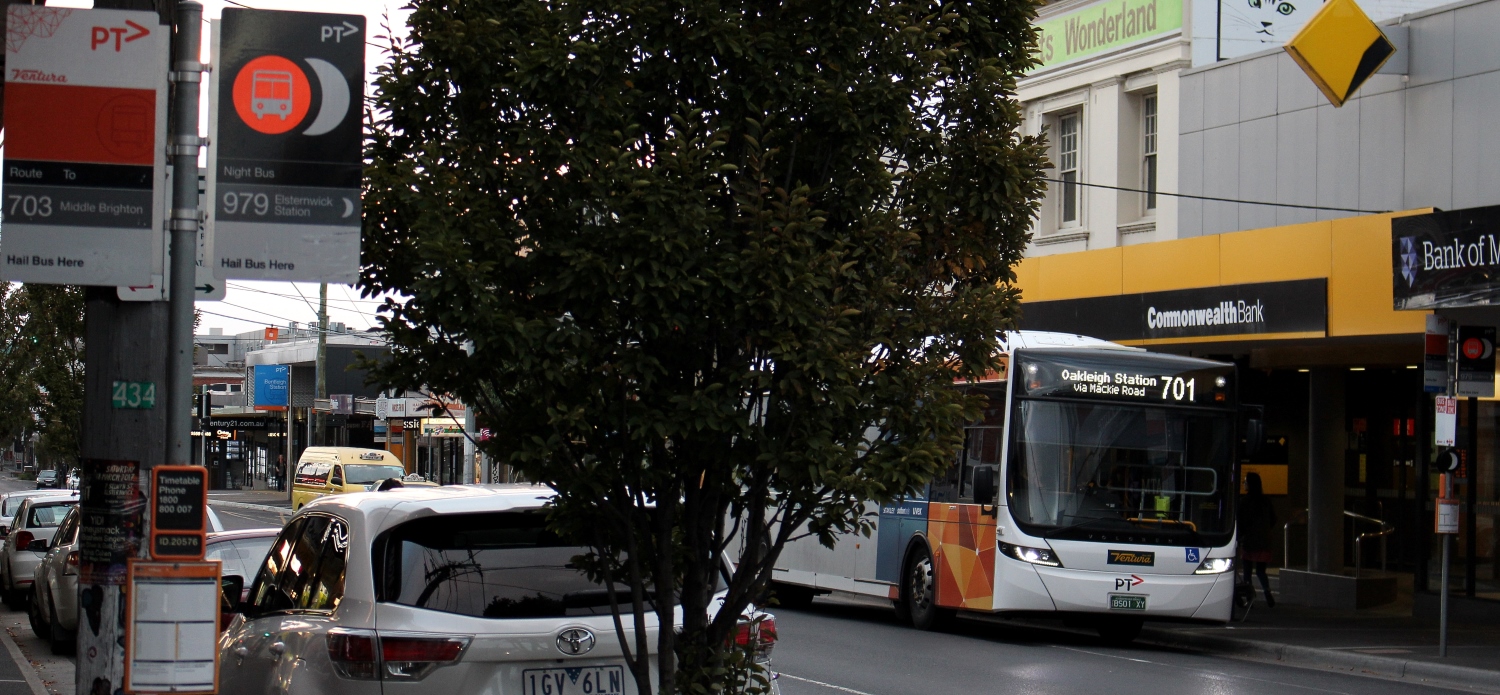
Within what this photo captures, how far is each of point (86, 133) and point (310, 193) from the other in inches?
38.0

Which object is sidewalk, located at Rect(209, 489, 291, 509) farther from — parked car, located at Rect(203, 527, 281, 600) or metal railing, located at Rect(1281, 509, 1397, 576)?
parked car, located at Rect(203, 527, 281, 600)

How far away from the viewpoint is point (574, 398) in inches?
204

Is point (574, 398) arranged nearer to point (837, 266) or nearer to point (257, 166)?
point (837, 266)

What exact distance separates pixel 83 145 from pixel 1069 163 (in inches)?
854

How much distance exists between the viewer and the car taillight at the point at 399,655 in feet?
18.8

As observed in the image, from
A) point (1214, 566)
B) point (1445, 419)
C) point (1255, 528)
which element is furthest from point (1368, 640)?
point (1255, 528)

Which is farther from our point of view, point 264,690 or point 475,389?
point 264,690

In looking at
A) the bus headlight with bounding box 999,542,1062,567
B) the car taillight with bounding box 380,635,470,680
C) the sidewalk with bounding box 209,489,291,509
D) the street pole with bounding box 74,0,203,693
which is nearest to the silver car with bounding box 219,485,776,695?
the car taillight with bounding box 380,635,470,680

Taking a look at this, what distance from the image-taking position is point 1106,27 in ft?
83.0

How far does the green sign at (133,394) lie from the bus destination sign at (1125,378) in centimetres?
1099

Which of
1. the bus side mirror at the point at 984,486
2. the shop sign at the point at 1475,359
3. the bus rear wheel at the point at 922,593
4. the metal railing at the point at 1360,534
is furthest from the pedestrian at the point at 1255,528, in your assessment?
the bus side mirror at the point at 984,486

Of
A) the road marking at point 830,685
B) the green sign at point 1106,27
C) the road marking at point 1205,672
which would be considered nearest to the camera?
the road marking at point 830,685

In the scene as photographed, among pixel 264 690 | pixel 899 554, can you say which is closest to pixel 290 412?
pixel 899 554

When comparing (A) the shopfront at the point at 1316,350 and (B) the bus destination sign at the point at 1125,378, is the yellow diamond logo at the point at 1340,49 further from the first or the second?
(B) the bus destination sign at the point at 1125,378
